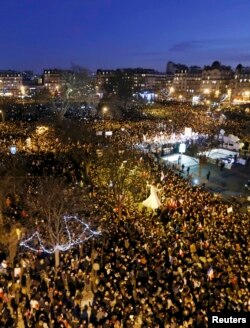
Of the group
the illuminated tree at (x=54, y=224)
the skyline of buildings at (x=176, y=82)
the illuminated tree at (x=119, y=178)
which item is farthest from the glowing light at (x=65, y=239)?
Answer: the skyline of buildings at (x=176, y=82)

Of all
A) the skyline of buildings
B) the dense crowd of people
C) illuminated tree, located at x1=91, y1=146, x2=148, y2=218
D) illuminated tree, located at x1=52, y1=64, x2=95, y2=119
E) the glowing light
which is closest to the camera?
the dense crowd of people

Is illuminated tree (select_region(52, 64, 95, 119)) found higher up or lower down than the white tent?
higher up

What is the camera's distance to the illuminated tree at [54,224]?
14.1 meters

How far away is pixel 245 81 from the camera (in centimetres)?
11819

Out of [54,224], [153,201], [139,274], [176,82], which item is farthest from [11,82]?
[139,274]

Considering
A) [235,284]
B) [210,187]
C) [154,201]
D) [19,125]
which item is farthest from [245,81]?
[235,284]

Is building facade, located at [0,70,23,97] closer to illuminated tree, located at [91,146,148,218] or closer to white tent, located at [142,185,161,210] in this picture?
illuminated tree, located at [91,146,148,218]

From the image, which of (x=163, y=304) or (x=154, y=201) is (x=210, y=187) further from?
(x=163, y=304)

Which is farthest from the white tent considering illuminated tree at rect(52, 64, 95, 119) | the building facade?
the building facade

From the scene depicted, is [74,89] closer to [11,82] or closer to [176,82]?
[176,82]

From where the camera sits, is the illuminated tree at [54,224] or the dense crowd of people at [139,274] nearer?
the dense crowd of people at [139,274]

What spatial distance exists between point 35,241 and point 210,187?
15.2m

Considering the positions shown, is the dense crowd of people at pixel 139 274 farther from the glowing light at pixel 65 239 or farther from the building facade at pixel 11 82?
A: the building facade at pixel 11 82

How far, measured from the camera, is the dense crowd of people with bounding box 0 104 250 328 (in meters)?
10.5
